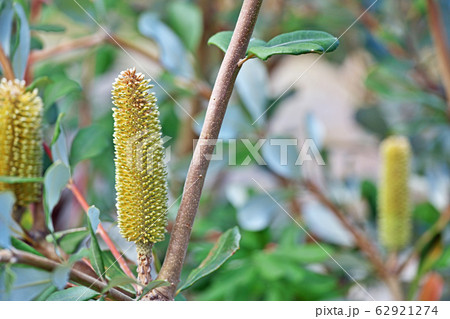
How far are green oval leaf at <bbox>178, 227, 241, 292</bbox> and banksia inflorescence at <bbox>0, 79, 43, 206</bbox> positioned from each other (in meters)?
0.08

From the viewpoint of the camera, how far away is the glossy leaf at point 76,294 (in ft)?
0.58

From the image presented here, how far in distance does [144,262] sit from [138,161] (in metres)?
0.04

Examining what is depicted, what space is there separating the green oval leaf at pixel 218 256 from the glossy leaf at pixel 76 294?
31 millimetres

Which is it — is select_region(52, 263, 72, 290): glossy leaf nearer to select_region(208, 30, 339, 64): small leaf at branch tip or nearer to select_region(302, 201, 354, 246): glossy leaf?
select_region(208, 30, 339, 64): small leaf at branch tip

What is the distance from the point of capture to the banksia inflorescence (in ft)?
0.70

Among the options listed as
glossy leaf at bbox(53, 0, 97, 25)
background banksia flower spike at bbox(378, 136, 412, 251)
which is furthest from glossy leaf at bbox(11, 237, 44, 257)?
background banksia flower spike at bbox(378, 136, 412, 251)

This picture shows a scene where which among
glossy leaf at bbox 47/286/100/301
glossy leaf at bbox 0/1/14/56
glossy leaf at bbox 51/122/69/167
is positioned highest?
glossy leaf at bbox 0/1/14/56

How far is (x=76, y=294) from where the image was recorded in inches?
7.0

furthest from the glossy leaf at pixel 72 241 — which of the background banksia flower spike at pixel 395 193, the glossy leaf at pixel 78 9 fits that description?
the background banksia flower spike at pixel 395 193

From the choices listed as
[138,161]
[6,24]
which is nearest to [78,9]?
[6,24]

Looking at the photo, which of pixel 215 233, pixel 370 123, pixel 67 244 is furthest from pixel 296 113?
pixel 67 244

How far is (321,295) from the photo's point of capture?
44 cm

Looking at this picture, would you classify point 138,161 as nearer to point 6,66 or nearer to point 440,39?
point 6,66

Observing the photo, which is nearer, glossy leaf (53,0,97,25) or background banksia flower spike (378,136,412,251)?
glossy leaf (53,0,97,25)
